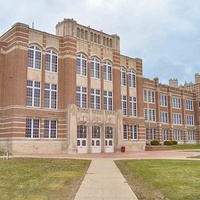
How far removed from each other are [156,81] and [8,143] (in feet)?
121

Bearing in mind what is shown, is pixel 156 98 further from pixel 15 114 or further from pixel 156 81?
pixel 15 114

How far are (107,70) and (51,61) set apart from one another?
9.28 metres

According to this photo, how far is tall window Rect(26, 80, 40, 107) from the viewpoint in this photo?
34969 mm

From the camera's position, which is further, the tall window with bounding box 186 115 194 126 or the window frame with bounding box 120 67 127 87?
the tall window with bounding box 186 115 194 126

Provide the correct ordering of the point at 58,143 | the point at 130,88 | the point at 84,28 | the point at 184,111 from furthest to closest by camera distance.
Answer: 1. the point at 184,111
2. the point at 130,88
3. the point at 84,28
4. the point at 58,143

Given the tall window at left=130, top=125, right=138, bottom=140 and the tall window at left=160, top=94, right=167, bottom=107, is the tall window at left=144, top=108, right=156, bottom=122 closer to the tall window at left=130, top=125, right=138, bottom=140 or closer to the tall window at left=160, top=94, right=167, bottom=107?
the tall window at left=160, top=94, right=167, bottom=107

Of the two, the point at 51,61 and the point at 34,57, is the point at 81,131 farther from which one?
the point at 34,57

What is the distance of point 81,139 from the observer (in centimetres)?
3788

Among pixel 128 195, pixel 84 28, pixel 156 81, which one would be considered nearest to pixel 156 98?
pixel 156 81

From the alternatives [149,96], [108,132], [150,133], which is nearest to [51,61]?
[108,132]

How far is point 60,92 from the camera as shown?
37.8 metres

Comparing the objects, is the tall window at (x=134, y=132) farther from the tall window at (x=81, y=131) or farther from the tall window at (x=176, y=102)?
the tall window at (x=176, y=102)

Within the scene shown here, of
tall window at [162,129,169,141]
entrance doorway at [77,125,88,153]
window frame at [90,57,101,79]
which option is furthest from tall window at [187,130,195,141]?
entrance doorway at [77,125,88,153]

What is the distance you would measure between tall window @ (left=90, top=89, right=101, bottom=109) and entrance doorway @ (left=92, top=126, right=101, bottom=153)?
3077 millimetres
